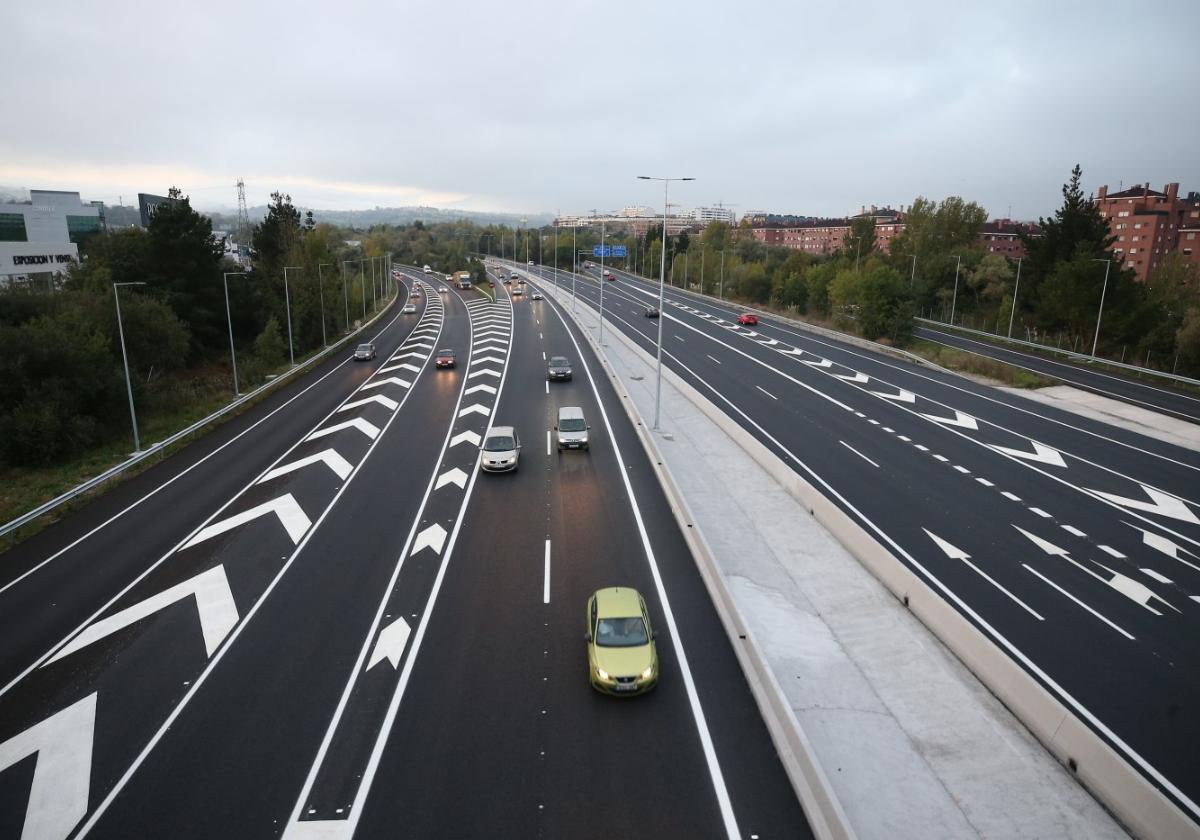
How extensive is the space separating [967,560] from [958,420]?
17.2 m

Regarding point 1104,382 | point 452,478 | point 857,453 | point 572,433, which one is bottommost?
point 452,478

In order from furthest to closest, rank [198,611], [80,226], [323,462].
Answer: [80,226] < [323,462] < [198,611]

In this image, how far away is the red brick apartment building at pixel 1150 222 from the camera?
107 m

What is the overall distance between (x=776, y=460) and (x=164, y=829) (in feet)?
69.2

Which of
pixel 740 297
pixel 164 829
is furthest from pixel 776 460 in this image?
pixel 740 297

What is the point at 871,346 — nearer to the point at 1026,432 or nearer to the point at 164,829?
the point at 1026,432

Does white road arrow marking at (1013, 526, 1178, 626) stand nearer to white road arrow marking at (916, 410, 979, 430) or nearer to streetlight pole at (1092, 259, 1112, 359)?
white road arrow marking at (916, 410, 979, 430)

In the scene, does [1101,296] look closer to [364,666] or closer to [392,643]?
[392,643]

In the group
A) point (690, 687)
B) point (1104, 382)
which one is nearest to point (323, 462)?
point (690, 687)

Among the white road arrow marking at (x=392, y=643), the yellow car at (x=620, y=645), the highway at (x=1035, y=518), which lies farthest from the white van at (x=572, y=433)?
the yellow car at (x=620, y=645)

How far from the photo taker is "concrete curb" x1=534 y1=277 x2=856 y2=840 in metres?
9.77

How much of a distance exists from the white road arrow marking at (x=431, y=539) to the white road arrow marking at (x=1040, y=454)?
76.8ft

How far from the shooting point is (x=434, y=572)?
18.0 meters

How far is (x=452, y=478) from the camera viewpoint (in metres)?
25.1
